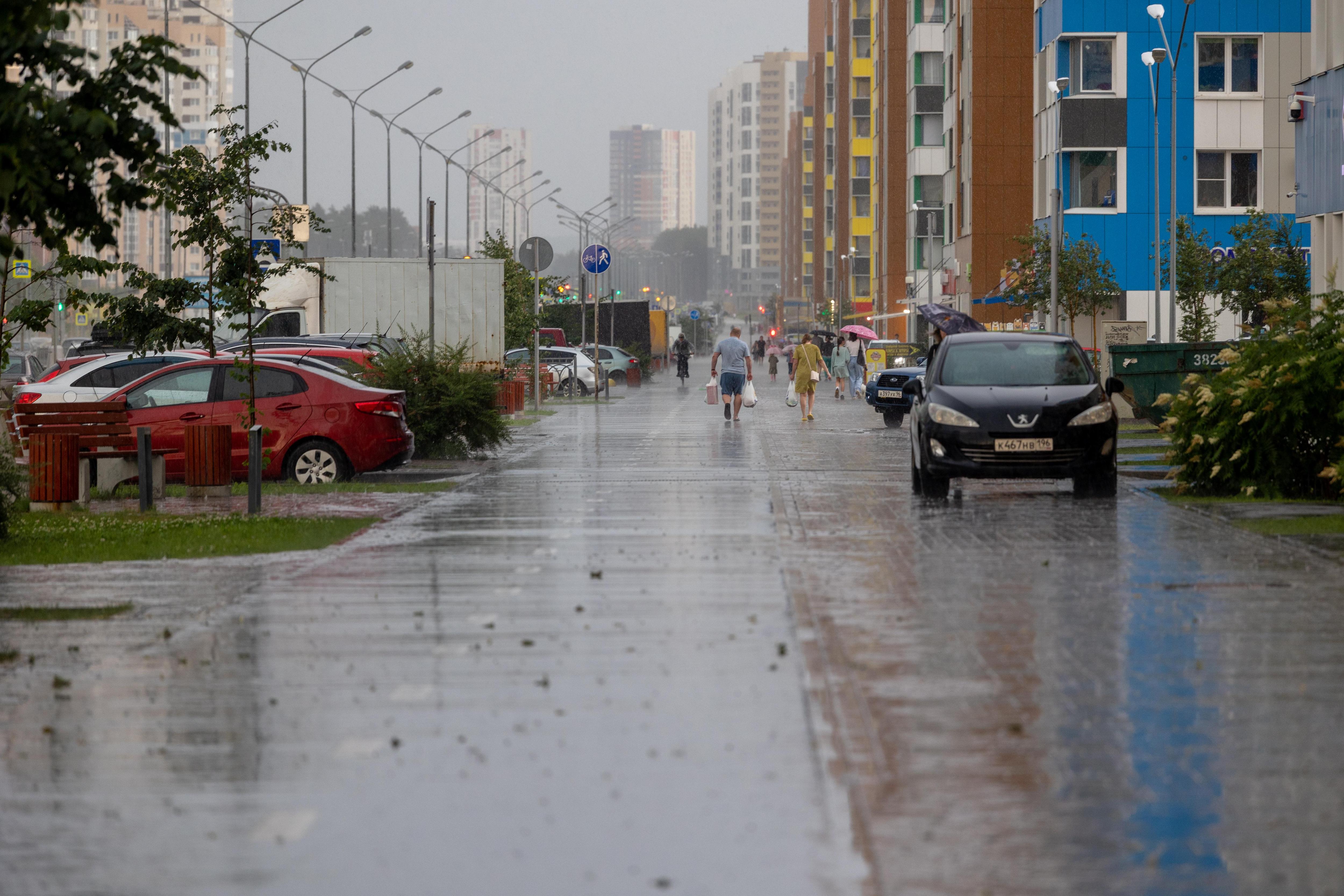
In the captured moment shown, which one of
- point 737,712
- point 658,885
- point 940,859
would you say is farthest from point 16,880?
point 737,712

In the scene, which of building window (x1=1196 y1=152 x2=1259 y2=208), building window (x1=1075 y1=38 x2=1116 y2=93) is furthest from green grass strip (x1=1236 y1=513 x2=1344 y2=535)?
building window (x1=1075 y1=38 x2=1116 y2=93)

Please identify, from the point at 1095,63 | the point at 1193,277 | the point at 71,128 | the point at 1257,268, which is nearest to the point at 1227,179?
the point at 1095,63

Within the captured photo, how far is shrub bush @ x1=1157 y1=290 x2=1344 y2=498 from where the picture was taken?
17.4m

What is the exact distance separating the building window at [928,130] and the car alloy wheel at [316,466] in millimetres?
76994

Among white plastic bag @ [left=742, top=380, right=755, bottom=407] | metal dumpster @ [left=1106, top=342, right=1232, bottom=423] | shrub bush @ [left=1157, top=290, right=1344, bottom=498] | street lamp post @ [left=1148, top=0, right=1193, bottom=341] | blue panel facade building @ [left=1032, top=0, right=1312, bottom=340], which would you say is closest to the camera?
shrub bush @ [left=1157, top=290, right=1344, bottom=498]

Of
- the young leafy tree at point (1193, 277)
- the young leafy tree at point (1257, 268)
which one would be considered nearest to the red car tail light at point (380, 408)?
the young leafy tree at point (1193, 277)

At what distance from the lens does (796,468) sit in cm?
2331

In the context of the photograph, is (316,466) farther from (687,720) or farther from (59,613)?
(687,720)

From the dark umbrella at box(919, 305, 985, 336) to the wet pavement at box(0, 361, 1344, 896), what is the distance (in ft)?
80.3

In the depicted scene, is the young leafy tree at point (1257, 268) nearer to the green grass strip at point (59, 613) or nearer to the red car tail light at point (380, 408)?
A: the red car tail light at point (380, 408)

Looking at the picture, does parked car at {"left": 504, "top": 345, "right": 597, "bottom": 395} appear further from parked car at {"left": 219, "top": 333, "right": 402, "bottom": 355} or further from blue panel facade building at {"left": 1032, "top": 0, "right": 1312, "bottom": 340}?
parked car at {"left": 219, "top": 333, "right": 402, "bottom": 355}

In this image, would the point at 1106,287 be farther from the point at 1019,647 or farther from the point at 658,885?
the point at 658,885

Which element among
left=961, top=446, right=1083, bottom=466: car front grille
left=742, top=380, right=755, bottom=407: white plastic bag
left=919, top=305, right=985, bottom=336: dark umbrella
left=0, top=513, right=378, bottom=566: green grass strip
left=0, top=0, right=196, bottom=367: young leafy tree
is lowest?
left=0, top=513, right=378, bottom=566: green grass strip

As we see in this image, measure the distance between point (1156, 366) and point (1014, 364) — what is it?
12.7 m
